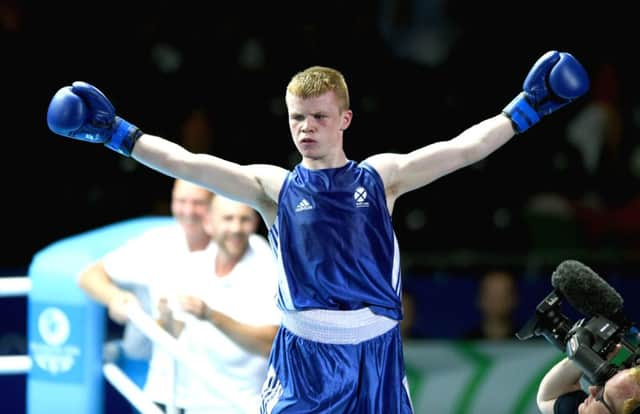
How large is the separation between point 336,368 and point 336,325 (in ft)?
0.39

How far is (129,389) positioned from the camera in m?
4.39

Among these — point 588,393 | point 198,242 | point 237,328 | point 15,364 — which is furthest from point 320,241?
point 15,364

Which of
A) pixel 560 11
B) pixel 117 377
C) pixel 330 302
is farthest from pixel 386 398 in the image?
pixel 560 11

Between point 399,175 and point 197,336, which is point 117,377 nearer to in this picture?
point 197,336

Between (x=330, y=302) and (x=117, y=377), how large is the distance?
145cm

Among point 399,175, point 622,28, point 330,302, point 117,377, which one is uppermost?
point 622,28

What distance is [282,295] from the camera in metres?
3.43

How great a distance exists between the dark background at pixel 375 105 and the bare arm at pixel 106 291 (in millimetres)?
2264

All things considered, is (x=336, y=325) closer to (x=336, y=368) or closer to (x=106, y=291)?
(x=336, y=368)

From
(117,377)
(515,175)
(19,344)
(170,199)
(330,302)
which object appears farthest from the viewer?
(515,175)

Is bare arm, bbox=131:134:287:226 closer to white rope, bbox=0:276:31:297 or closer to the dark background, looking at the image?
white rope, bbox=0:276:31:297

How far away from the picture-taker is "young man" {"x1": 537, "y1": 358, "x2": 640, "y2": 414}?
305 cm

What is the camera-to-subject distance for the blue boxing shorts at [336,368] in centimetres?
331

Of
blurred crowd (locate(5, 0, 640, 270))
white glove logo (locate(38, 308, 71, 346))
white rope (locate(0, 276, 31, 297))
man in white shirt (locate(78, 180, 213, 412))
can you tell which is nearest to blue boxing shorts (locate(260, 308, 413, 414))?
man in white shirt (locate(78, 180, 213, 412))
